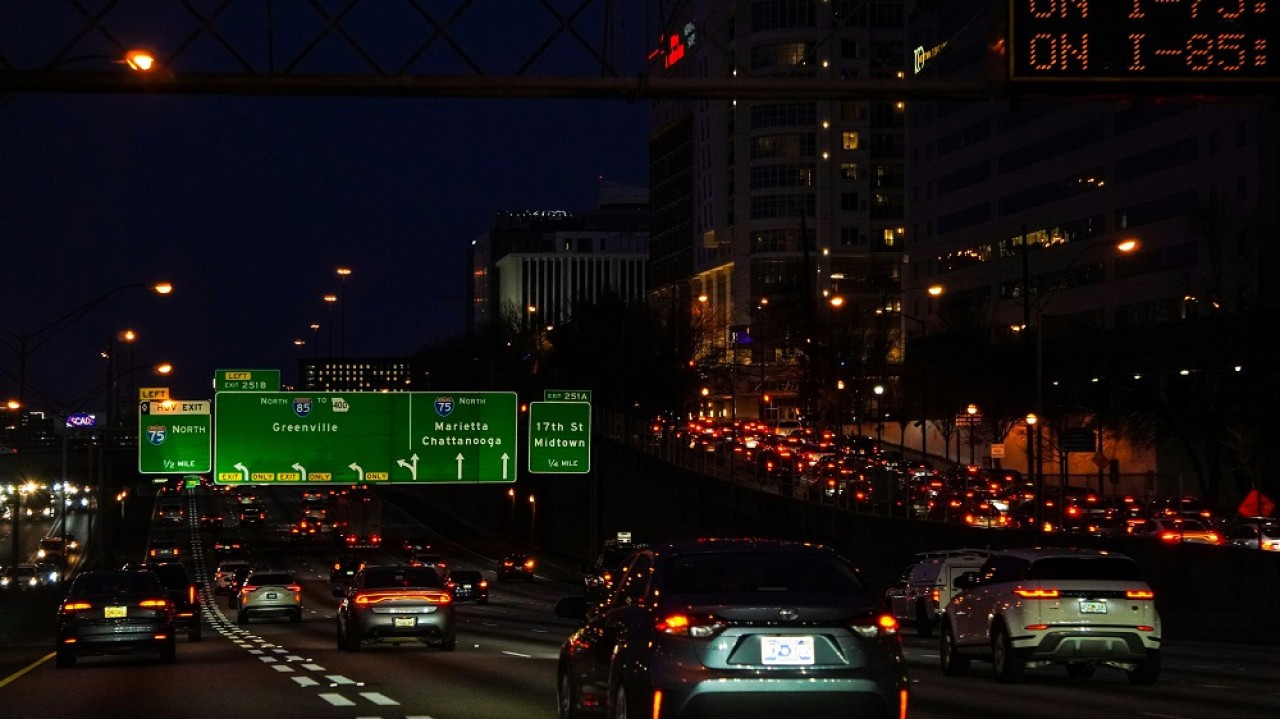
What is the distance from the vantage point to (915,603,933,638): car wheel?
37.6 m

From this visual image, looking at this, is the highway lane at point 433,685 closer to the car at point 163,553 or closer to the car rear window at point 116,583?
the car rear window at point 116,583

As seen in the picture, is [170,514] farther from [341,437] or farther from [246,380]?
[341,437]

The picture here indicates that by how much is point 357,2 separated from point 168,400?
41955 millimetres

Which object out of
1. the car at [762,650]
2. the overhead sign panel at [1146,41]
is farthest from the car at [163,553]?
the car at [762,650]

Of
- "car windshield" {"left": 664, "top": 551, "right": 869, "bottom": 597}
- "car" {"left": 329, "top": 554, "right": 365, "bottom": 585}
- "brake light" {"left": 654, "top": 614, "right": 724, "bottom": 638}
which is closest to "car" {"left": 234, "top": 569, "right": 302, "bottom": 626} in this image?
"car" {"left": 329, "top": 554, "right": 365, "bottom": 585}

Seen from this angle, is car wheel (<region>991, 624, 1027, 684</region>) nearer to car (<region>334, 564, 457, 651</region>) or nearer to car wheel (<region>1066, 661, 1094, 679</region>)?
car wheel (<region>1066, 661, 1094, 679</region>)

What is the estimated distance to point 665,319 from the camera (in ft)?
402

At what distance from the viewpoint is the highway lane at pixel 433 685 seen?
731 inches

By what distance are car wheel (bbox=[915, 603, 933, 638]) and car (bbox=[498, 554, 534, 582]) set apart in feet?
145

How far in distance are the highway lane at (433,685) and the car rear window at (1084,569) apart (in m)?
1.37

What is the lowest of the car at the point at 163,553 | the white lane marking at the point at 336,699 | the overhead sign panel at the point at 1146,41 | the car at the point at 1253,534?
the car at the point at 163,553

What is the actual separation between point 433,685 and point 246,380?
117 feet

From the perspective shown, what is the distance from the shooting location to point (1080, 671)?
2450 cm

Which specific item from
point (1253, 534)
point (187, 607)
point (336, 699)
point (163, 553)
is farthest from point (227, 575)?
point (336, 699)
